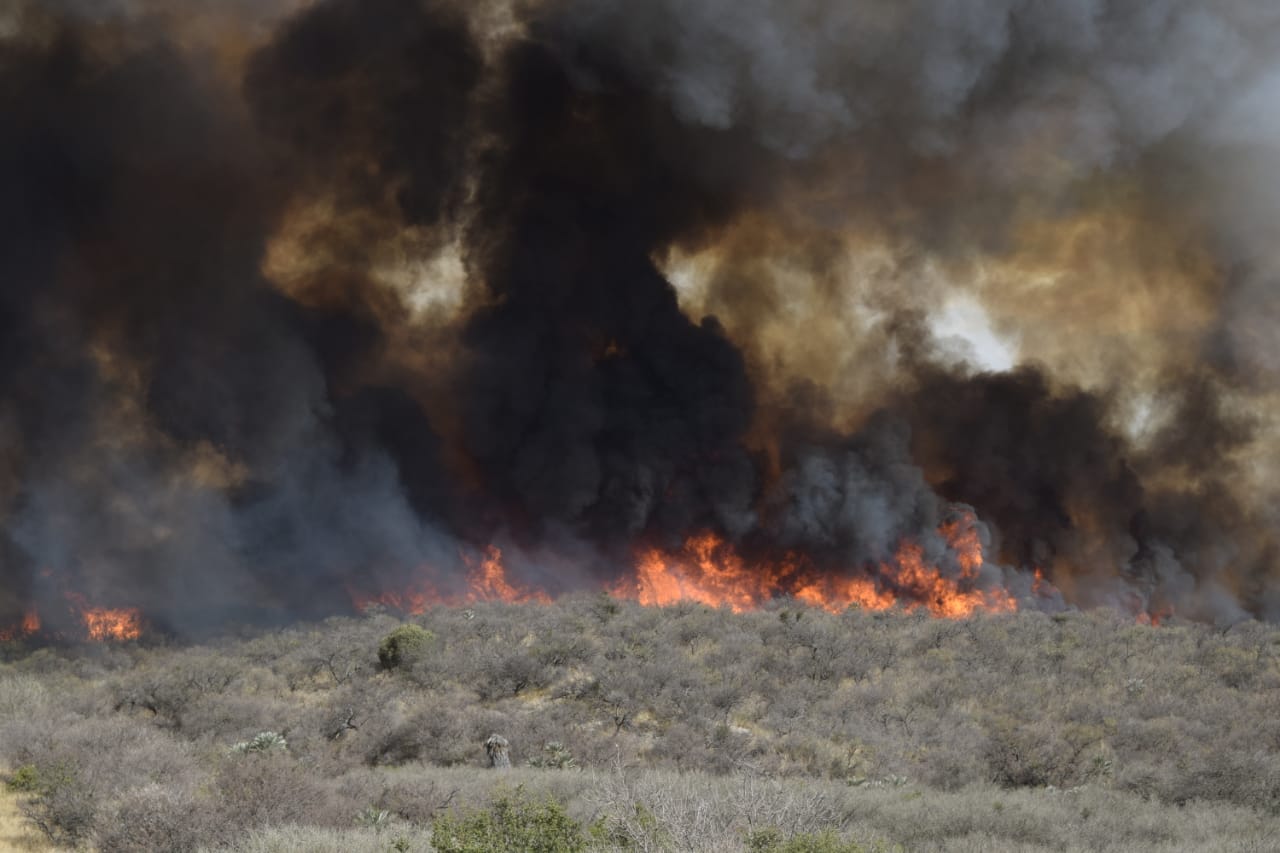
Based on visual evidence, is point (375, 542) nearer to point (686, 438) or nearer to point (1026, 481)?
point (686, 438)

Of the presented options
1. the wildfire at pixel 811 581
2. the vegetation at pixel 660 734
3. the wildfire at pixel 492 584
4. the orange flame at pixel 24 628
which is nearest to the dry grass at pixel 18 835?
the vegetation at pixel 660 734

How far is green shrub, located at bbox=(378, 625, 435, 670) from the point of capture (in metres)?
30.3

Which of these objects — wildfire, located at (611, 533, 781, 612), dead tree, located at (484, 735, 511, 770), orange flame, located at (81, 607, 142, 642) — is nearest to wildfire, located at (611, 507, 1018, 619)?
wildfire, located at (611, 533, 781, 612)

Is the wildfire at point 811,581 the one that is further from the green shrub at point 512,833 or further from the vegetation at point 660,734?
the green shrub at point 512,833

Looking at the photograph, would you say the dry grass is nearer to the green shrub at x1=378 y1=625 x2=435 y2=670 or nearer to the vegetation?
the vegetation

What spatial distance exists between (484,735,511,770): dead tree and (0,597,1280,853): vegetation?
593 millimetres

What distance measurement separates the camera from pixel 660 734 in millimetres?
24047

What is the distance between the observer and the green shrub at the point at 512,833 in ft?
39.2

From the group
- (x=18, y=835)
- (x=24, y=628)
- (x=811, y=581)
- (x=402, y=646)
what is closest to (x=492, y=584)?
(x=811, y=581)

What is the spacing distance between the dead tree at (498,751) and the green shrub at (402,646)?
866 cm

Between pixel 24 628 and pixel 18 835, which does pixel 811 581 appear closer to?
pixel 24 628

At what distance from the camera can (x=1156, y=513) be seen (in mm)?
58469

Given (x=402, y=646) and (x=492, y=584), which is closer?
(x=402, y=646)

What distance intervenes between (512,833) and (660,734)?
1216 centimetres
